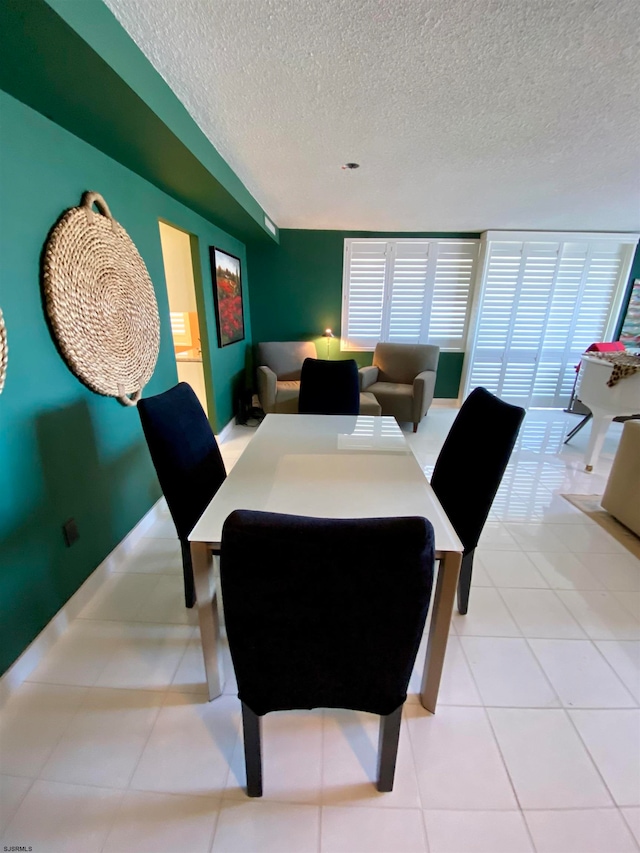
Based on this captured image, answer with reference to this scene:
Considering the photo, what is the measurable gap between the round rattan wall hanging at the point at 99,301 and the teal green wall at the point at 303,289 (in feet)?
8.86

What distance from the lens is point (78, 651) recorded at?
4.51 feet

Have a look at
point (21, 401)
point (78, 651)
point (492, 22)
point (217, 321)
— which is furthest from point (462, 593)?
point (217, 321)

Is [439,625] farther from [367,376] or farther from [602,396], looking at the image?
[367,376]

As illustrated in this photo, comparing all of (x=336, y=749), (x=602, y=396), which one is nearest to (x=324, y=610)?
(x=336, y=749)

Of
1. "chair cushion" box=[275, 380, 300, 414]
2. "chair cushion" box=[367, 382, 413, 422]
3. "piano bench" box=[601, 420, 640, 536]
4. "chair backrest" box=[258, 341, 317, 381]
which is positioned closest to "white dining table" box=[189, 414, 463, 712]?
"piano bench" box=[601, 420, 640, 536]

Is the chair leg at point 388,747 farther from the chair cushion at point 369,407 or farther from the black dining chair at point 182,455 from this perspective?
the chair cushion at point 369,407

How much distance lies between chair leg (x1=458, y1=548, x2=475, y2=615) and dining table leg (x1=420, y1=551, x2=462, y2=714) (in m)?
0.40

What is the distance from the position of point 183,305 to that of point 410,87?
3062mm

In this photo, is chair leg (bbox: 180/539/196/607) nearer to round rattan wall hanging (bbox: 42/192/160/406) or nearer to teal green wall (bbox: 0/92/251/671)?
teal green wall (bbox: 0/92/251/671)

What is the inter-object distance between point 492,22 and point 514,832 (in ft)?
7.49

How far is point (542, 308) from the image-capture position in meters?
4.37

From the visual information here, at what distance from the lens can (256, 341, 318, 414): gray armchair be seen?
12.1 feet

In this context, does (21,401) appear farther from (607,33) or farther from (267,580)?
(607,33)

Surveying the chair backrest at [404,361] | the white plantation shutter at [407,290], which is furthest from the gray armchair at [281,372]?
the white plantation shutter at [407,290]
